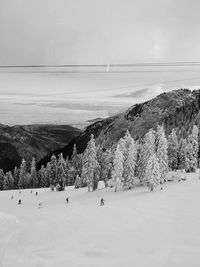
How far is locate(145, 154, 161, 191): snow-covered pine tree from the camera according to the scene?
61.7 meters

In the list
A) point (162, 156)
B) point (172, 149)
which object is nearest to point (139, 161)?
point (162, 156)

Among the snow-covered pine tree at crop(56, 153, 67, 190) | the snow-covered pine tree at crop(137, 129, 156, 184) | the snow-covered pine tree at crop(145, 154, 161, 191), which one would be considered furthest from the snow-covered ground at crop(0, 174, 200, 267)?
the snow-covered pine tree at crop(56, 153, 67, 190)

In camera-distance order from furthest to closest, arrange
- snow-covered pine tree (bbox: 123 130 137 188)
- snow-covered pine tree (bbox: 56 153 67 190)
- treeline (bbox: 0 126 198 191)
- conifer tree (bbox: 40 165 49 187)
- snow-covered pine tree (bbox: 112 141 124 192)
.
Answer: conifer tree (bbox: 40 165 49 187) < snow-covered pine tree (bbox: 56 153 67 190) < snow-covered pine tree (bbox: 112 141 124 192) < snow-covered pine tree (bbox: 123 130 137 188) < treeline (bbox: 0 126 198 191)

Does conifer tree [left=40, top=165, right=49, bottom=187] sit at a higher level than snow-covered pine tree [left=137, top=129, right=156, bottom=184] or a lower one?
lower

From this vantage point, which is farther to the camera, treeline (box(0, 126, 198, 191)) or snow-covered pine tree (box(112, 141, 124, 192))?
snow-covered pine tree (box(112, 141, 124, 192))

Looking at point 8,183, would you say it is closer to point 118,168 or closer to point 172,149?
point 172,149

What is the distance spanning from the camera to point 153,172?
62.2 meters

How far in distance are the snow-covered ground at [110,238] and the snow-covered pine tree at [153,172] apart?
1507cm

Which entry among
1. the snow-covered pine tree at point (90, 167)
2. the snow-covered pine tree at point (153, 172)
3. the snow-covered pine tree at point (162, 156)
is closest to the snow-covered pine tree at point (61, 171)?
the snow-covered pine tree at point (90, 167)

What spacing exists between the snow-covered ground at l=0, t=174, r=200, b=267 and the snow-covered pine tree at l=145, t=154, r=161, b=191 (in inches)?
593

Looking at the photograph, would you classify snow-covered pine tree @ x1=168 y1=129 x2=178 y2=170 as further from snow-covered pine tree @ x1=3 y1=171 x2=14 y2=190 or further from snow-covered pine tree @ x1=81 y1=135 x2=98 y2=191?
snow-covered pine tree @ x1=3 y1=171 x2=14 y2=190

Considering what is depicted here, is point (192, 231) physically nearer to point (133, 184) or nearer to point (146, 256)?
point (146, 256)

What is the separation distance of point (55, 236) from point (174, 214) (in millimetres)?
13217

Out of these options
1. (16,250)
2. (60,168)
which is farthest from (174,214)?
(60,168)
